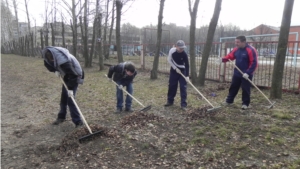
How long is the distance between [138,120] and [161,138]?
2.96 ft

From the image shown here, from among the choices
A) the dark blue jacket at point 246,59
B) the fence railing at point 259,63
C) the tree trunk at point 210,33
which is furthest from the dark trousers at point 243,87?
the tree trunk at point 210,33

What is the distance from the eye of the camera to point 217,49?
32.3ft

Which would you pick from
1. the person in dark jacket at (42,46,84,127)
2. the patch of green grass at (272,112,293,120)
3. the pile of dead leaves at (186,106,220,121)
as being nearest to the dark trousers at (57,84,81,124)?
the person in dark jacket at (42,46,84,127)

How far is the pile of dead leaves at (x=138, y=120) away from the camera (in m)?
5.02

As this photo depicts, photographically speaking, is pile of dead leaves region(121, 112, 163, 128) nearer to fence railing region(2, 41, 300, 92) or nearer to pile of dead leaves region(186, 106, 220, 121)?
pile of dead leaves region(186, 106, 220, 121)

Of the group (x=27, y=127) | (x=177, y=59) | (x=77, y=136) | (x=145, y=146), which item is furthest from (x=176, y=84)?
(x=27, y=127)

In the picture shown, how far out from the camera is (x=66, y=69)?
4715 millimetres

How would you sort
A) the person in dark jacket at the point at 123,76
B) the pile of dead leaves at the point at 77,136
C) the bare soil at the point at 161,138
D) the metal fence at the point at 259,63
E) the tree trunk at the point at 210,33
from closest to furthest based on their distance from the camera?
the bare soil at the point at 161,138
the pile of dead leaves at the point at 77,136
the person in dark jacket at the point at 123,76
the tree trunk at the point at 210,33
the metal fence at the point at 259,63

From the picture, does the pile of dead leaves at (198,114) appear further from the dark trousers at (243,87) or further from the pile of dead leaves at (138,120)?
the dark trousers at (243,87)

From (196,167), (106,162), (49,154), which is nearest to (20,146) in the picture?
(49,154)

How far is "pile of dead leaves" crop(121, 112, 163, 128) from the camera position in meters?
5.02

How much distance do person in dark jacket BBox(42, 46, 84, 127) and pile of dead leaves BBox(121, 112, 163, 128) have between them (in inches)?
35.8

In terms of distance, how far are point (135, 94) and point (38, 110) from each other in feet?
9.71

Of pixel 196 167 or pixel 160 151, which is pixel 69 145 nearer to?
pixel 160 151
